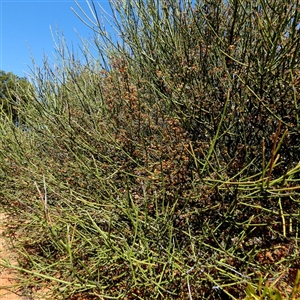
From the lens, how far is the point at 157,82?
3.54 m

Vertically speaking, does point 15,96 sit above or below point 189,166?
above

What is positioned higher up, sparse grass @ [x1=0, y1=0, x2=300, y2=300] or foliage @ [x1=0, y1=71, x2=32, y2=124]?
foliage @ [x1=0, y1=71, x2=32, y2=124]

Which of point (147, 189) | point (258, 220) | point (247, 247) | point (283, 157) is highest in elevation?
point (147, 189)

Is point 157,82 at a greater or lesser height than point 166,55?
lesser

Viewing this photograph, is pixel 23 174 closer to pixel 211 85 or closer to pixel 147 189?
pixel 147 189

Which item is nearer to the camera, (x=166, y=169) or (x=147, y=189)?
(x=166, y=169)

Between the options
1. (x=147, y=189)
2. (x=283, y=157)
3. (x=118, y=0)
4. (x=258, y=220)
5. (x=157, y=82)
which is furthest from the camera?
(x=118, y=0)

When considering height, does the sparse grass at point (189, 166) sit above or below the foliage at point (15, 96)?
below

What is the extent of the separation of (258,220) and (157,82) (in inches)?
72.8

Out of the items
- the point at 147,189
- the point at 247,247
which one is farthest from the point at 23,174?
the point at 247,247

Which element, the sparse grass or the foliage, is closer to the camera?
Result: the sparse grass

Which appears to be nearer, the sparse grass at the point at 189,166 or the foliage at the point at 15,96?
the sparse grass at the point at 189,166

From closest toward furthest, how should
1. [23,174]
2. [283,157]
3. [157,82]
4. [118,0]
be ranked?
[283,157], [157,82], [118,0], [23,174]

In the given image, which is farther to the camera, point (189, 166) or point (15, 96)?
point (15, 96)
